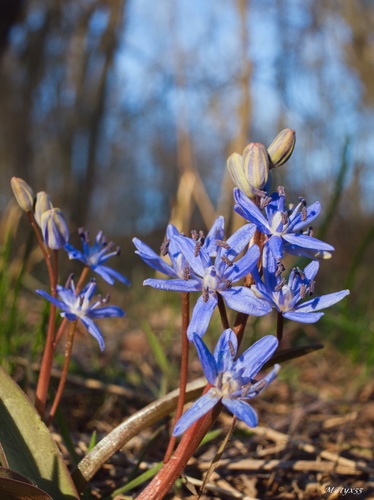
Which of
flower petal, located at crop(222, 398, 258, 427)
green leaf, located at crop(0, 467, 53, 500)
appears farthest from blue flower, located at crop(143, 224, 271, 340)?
green leaf, located at crop(0, 467, 53, 500)

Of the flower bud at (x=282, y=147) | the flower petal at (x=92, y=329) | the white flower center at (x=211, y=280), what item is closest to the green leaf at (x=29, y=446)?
the flower petal at (x=92, y=329)

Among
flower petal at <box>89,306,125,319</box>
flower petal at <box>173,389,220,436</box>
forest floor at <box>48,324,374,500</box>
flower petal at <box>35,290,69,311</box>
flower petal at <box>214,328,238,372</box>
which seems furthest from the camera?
forest floor at <box>48,324,374,500</box>

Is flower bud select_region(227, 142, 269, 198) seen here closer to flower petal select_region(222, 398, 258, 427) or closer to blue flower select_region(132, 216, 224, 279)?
blue flower select_region(132, 216, 224, 279)

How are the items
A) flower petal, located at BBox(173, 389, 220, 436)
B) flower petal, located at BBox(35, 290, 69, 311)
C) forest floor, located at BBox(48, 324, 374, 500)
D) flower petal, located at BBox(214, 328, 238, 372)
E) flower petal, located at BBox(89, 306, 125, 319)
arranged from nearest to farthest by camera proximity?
flower petal, located at BBox(173, 389, 220, 436)
flower petal, located at BBox(214, 328, 238, 372)
flower petal, located at BBox(35, 290, 69, 311)
flower petal, located at BBox(89, 306, 125, 319)
forest floor, located at BBox(48, 324, 374, 500)

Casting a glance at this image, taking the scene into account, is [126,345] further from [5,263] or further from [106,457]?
[106,457]

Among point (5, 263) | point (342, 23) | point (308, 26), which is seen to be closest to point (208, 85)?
point (308, 26)

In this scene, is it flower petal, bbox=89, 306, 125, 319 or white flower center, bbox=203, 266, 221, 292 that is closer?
white flower center, bbox=203, 266, 221, 292
